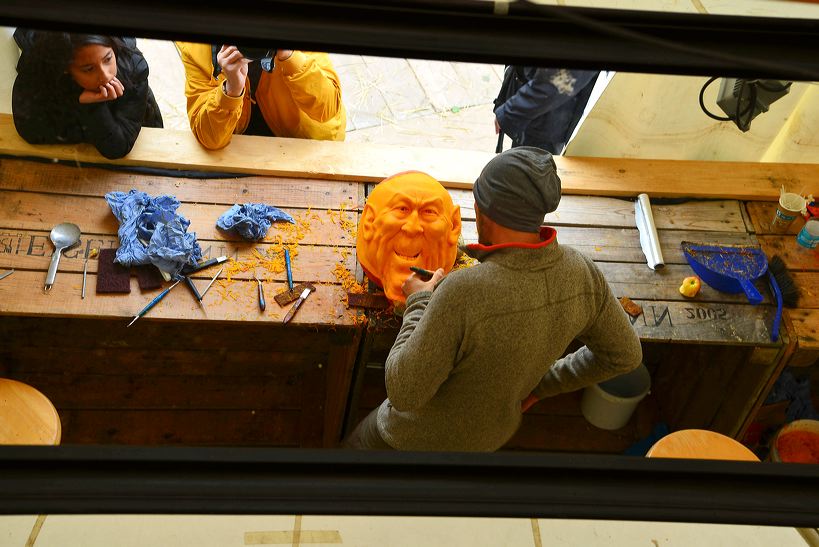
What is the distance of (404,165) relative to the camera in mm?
3570

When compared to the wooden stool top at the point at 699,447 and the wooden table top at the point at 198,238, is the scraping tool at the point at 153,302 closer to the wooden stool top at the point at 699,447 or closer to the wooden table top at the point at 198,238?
the wooden table top at the point at 198,238

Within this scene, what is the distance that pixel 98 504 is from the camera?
1332mm

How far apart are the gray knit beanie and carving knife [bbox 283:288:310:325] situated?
3.69ft

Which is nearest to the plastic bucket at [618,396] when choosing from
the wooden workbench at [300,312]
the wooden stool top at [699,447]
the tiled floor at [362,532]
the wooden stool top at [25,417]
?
the wooden workbench at [300,312]

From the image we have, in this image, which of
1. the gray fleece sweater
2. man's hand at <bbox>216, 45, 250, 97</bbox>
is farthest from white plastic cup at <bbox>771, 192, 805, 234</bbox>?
man's hand at <bbox>216, 45, 250, 97</bbox>

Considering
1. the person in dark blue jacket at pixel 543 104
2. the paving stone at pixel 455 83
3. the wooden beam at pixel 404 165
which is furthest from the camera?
the paving stone at pixel 455 83

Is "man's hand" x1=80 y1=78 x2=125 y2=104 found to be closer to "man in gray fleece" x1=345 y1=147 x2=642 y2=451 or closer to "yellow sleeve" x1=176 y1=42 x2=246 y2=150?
"yellow sleeve" x1=176 y1=42 x2=246 y2=150

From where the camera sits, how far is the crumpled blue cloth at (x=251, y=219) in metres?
3.17

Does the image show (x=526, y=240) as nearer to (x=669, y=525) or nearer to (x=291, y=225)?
(x=669, y=525)

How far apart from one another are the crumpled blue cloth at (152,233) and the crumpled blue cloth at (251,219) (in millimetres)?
162

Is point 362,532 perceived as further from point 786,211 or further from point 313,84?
point 786,211

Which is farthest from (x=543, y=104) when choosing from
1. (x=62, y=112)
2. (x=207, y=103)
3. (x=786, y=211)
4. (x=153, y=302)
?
(x=62, y=112)

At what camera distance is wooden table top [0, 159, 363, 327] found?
2932mm

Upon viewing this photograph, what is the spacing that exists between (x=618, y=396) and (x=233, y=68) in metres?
2.46
